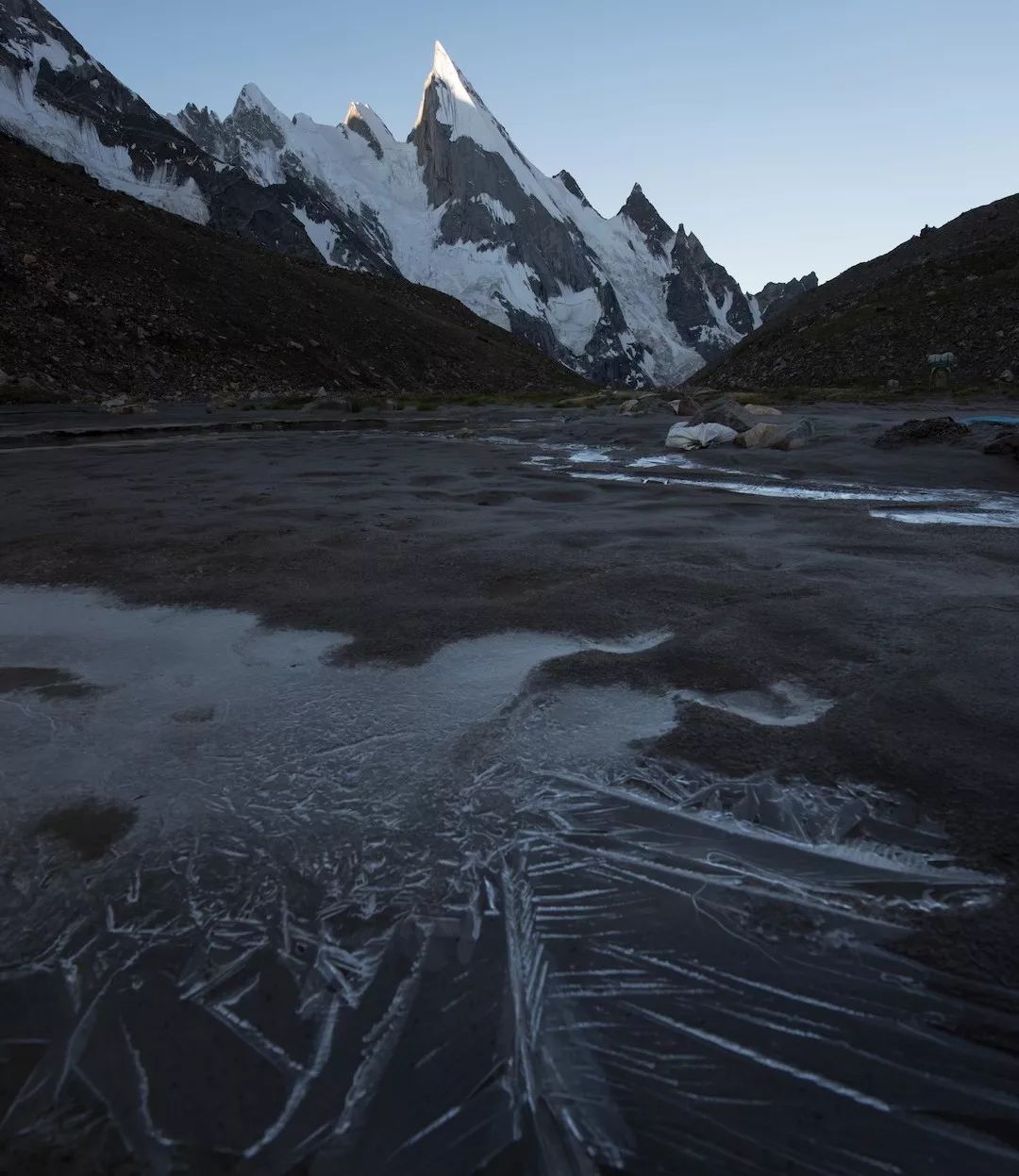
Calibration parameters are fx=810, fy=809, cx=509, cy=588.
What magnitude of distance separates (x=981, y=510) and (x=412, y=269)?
A: 440ft

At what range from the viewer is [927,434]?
9.30 meters

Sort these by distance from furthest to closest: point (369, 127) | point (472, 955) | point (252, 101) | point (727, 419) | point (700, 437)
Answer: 1. point (369, 127)
2. point (252, 101)
3. point (727, 419)
4. point (700, 437)
5. point (472, 955)

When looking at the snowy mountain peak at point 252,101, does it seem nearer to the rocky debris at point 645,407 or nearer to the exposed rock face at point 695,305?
the exposed rock face at point 695,305

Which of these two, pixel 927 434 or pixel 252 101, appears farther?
pixel 252 101

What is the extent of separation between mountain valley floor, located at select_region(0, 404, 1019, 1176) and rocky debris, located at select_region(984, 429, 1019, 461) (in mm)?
5249

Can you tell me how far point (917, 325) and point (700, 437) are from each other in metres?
21.4

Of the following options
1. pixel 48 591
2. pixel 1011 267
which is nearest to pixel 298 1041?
pixel 48 591

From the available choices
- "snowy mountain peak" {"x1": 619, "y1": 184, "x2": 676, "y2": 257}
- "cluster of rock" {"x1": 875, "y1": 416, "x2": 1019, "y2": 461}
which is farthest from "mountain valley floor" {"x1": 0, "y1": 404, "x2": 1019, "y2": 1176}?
"snowy mountain peak" {"x1": 619, "y1": 184, "x2": 676, "y2": 257}

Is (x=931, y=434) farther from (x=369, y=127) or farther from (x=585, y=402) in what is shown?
(x=369, y=127)

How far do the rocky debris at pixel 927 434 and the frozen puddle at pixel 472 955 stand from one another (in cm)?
821

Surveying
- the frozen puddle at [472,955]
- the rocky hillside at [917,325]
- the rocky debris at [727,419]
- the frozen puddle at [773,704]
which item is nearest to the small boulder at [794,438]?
the rocky debris at [727,419]

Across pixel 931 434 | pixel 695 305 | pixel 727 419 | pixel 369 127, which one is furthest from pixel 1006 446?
pixel 695 305

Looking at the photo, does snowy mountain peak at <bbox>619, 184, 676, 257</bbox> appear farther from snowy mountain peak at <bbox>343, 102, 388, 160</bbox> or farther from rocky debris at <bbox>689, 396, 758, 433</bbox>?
rocky debris at <bbox>689, 396, 758, 433</bbox>

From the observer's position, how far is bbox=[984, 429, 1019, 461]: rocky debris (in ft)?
25.5
